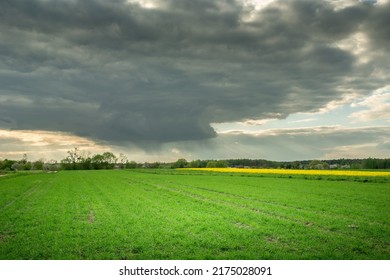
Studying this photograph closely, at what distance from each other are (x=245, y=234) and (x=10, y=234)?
12.1 metres

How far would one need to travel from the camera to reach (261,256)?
1409cm

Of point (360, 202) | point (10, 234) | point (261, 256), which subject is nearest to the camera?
point (261, 256)

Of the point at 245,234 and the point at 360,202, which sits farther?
the point at 360,202

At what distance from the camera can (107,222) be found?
70.3 ft

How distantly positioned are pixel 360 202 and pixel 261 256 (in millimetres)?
19973

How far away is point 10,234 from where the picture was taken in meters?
18.8

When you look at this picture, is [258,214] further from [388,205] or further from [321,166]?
[321,166]

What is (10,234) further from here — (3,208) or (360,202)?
(360,202)

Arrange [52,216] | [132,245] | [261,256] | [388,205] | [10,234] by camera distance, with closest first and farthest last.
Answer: [261,256] < [132,245] < [10,234] < [52,216] < [388,205]

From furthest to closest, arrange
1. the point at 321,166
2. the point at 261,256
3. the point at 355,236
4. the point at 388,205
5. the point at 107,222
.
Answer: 1. the point at 321,166
2. the point at 388,205
3. the point at 107,222
4. the point at 355,236
5. the point at 261,256

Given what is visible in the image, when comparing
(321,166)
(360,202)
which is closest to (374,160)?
(321,166)

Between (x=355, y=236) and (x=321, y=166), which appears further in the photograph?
(x=321, y=166)

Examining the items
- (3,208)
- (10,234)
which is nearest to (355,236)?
(10,234)

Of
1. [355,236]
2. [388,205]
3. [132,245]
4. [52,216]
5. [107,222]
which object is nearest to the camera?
[132,245]
